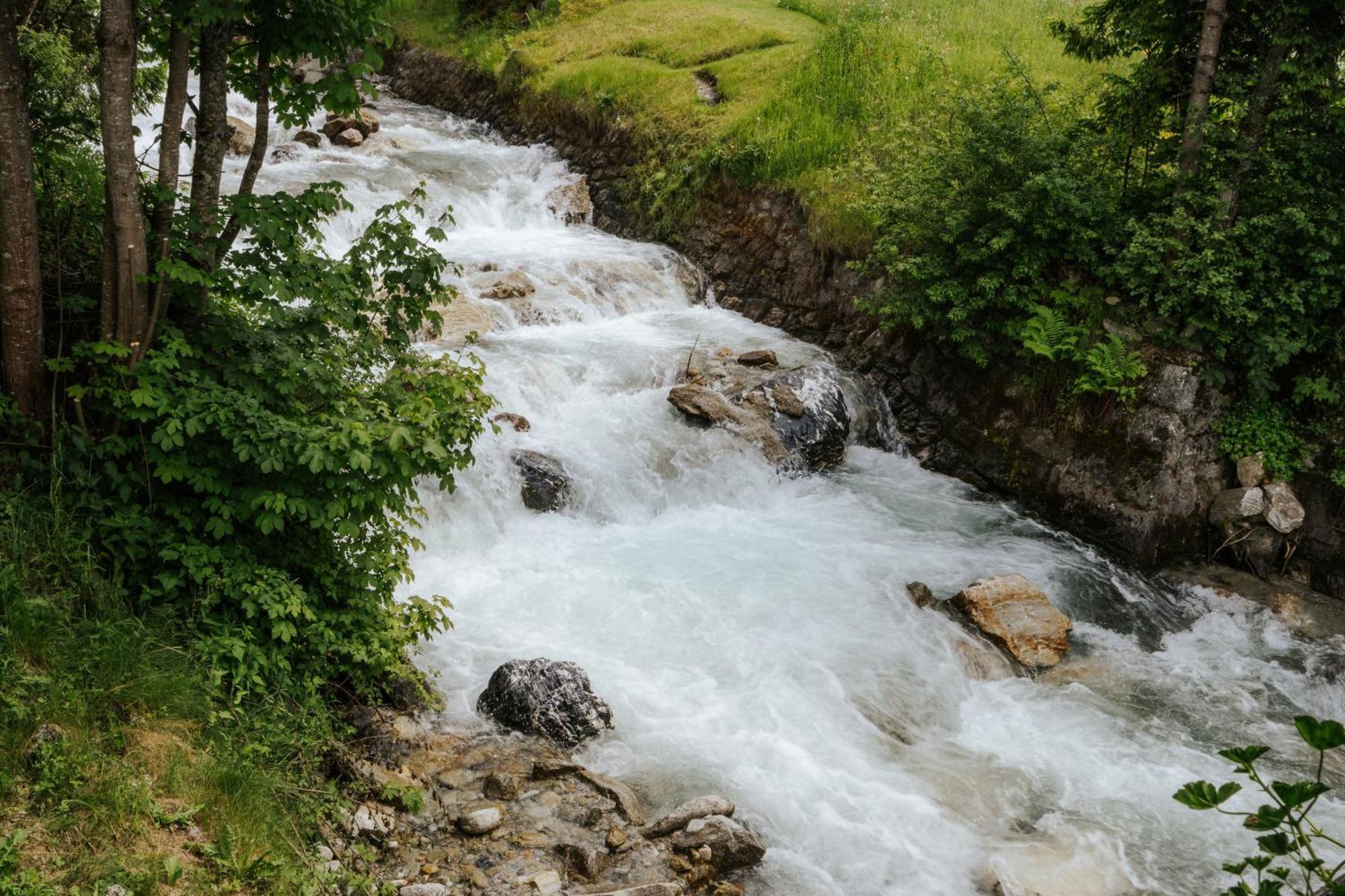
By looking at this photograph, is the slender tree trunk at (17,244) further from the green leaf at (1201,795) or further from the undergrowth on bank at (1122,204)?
the green leaf at (1201,795)

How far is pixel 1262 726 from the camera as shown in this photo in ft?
26.2

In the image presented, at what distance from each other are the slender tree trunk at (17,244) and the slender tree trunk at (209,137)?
864 mm

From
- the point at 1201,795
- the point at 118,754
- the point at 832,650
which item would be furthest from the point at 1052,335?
the point at 118,754

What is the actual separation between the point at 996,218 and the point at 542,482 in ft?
22.7

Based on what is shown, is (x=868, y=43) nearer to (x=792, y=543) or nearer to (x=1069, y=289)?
(x=1069, y=289)

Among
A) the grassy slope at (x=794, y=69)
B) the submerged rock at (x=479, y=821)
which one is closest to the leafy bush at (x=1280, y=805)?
the submerged rock at (x=479, y=821)

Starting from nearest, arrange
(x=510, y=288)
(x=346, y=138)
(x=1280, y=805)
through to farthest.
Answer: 1. (x=1280, y=805)
2. (x=510, y=288)
3. (x=346, y=138)

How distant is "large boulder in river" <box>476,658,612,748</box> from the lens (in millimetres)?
6660

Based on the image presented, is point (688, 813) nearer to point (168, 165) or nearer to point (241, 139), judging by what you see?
point (168, 165)

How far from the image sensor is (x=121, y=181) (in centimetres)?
511

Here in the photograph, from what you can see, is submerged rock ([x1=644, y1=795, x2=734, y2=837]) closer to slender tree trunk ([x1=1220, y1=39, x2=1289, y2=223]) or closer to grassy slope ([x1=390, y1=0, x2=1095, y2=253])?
Answer: slender tree trunk ([x1=1220, y1=39, x2=1289, y2=223])

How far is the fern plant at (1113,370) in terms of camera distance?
34.9ft

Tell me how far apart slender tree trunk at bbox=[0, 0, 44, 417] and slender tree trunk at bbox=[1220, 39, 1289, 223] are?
1142cm

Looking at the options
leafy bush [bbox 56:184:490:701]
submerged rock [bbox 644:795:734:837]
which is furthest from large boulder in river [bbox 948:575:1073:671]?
leafy bush [bbox 56:184:490:701]
